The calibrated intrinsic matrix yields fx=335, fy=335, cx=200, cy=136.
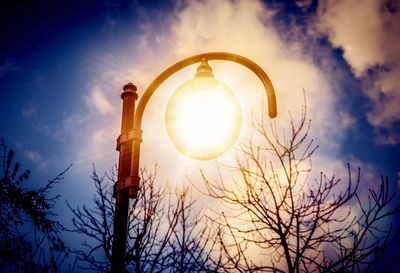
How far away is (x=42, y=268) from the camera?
32.1 feet

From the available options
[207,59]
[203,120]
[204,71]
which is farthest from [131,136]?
[207,59]

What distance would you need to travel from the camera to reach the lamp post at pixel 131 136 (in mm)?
2449

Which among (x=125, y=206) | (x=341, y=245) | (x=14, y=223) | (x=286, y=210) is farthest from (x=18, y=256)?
(x=341, y=245)

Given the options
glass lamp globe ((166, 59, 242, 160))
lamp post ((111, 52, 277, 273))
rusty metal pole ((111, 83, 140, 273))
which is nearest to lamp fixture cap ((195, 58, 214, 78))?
lamp post ((111, 52, 277, 273))

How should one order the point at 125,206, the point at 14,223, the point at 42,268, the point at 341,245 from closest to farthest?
the point at 125,206 < the point at 341,245 < the point at 14,223 < the point at 42,268

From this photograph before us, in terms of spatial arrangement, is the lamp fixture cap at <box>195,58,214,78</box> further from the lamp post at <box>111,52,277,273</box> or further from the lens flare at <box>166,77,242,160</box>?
the lens flare at <box>166,77,242,160</box>

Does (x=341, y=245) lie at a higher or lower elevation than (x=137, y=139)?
higher

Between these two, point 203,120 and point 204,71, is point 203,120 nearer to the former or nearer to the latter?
point 203,120

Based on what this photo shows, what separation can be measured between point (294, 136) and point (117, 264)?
21.0ft

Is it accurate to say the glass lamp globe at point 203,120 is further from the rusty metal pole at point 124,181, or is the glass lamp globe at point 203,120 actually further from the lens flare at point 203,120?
the rusty metal pole at point 124,181

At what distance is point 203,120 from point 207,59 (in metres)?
0.77

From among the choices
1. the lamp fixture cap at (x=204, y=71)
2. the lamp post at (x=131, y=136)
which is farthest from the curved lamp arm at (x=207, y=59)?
the lamp fixture cap at (x=204, y=71)

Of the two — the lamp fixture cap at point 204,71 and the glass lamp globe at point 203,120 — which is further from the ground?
the lamp fixture cap at point 204,71

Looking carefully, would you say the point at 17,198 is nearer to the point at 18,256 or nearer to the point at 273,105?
the point at 18,256
